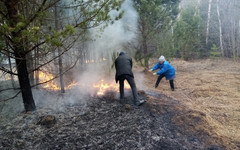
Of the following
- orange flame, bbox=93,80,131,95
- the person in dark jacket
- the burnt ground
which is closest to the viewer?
the burnt ground

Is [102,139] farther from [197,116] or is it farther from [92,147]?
[197,116]

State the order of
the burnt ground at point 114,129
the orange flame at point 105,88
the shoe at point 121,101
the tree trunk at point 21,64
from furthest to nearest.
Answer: the orange flame at point 105,88 → the shoe at point 121,101 → the tree trunk at point 21,64 → the burnt ground at point 114,129

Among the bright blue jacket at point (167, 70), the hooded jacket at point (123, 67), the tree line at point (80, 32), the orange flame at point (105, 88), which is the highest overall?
the tree line at point (80, 32)

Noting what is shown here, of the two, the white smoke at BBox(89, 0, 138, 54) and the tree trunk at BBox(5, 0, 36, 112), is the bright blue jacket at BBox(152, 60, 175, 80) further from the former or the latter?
the tree trunk at BBox(5, 0, 36, 112)

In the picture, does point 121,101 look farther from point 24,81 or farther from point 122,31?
point 122,31

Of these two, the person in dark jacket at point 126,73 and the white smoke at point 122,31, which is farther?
the white smoke at point 122,31

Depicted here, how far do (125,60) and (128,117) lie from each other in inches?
83.0

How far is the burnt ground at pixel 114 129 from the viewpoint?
332cm

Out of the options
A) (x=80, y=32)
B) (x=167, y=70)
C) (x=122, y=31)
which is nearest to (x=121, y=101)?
(x=80, y=32)

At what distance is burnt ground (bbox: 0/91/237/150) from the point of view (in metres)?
3.32

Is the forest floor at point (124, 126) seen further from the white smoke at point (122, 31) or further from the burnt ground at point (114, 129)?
the white smoke at point (122, 31)

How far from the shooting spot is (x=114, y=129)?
12.9 feet

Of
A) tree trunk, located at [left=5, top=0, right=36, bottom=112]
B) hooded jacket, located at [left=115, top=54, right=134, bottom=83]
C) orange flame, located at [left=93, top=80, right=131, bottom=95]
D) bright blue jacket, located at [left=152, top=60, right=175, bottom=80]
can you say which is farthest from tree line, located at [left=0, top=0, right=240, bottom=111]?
bright blue jacket, located at [left=152, top=60, right=175, bottom=80]

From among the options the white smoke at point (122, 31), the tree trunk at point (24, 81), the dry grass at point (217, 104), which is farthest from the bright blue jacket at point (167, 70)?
the tree trunk at point (24, 81)
